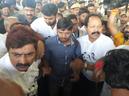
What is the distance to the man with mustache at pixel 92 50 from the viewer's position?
3168 millimetres

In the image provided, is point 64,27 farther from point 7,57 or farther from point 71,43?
point 7,57

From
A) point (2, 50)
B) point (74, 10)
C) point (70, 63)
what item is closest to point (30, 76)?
point (2, 50)

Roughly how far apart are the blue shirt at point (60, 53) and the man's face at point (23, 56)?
85cm

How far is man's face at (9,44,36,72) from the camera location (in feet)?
7.07

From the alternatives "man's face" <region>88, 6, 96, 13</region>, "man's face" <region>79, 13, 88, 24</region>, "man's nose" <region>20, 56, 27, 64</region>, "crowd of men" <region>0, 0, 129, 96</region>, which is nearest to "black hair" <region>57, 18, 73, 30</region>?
"crowd of men" <region>0, 0, 129, 96</region>

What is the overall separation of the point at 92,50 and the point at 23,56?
115 centimetres

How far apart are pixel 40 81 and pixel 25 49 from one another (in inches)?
40.8

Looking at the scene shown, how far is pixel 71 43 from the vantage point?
317 centimetres

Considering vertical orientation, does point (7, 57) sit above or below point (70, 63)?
above

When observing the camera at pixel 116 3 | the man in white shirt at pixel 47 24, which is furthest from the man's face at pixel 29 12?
the camera at pixel 116 3

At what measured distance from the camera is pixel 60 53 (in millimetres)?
3148

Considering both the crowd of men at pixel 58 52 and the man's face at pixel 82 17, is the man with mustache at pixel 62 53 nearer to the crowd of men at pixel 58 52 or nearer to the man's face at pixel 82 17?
the crowd of men at pixel 58 52

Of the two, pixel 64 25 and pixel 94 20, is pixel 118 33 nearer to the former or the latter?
pixel 94 20

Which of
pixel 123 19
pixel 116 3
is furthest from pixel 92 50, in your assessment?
pixel 116 3
